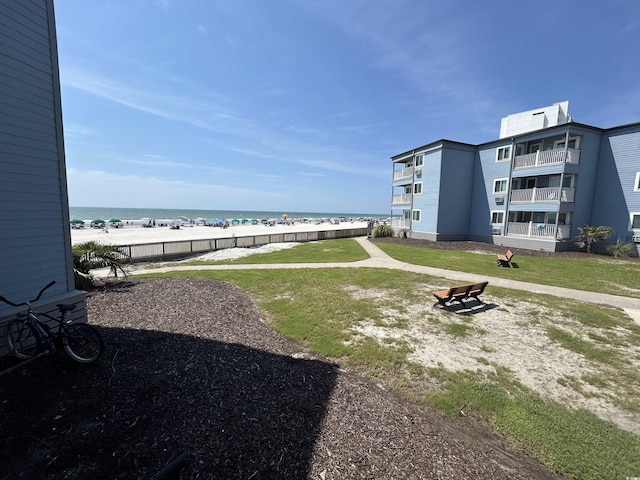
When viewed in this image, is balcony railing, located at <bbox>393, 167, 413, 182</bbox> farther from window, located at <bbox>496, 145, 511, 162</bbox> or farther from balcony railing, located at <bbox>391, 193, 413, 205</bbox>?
window, located at <bbox>496, 145, 511, 162</bbox>

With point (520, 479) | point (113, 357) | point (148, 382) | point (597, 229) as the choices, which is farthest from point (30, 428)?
point (597, 229)

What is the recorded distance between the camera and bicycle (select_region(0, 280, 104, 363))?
473cm

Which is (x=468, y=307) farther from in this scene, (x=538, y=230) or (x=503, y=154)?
(x=503, y=154)

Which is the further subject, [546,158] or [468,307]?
[546,158]

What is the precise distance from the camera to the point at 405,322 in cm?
814

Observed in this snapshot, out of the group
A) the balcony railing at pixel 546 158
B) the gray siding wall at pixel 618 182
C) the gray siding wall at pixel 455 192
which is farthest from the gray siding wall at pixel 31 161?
the gray siding wall at pixel 618 182

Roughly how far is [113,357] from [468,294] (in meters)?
9.96

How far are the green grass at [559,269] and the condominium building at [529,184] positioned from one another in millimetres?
4611

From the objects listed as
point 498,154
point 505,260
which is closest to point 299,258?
point 505,260

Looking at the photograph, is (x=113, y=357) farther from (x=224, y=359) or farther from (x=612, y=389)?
(x=612, y=389)

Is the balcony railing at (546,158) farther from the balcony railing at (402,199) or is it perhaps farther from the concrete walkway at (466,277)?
the concrete walkway at (466,277)

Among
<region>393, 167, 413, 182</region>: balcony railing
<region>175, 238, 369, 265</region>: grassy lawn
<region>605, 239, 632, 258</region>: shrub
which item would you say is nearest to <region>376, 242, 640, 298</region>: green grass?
<region>605, 239, 632, 258</region>: shrub

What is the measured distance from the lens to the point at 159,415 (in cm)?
385

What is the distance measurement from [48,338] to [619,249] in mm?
30894
